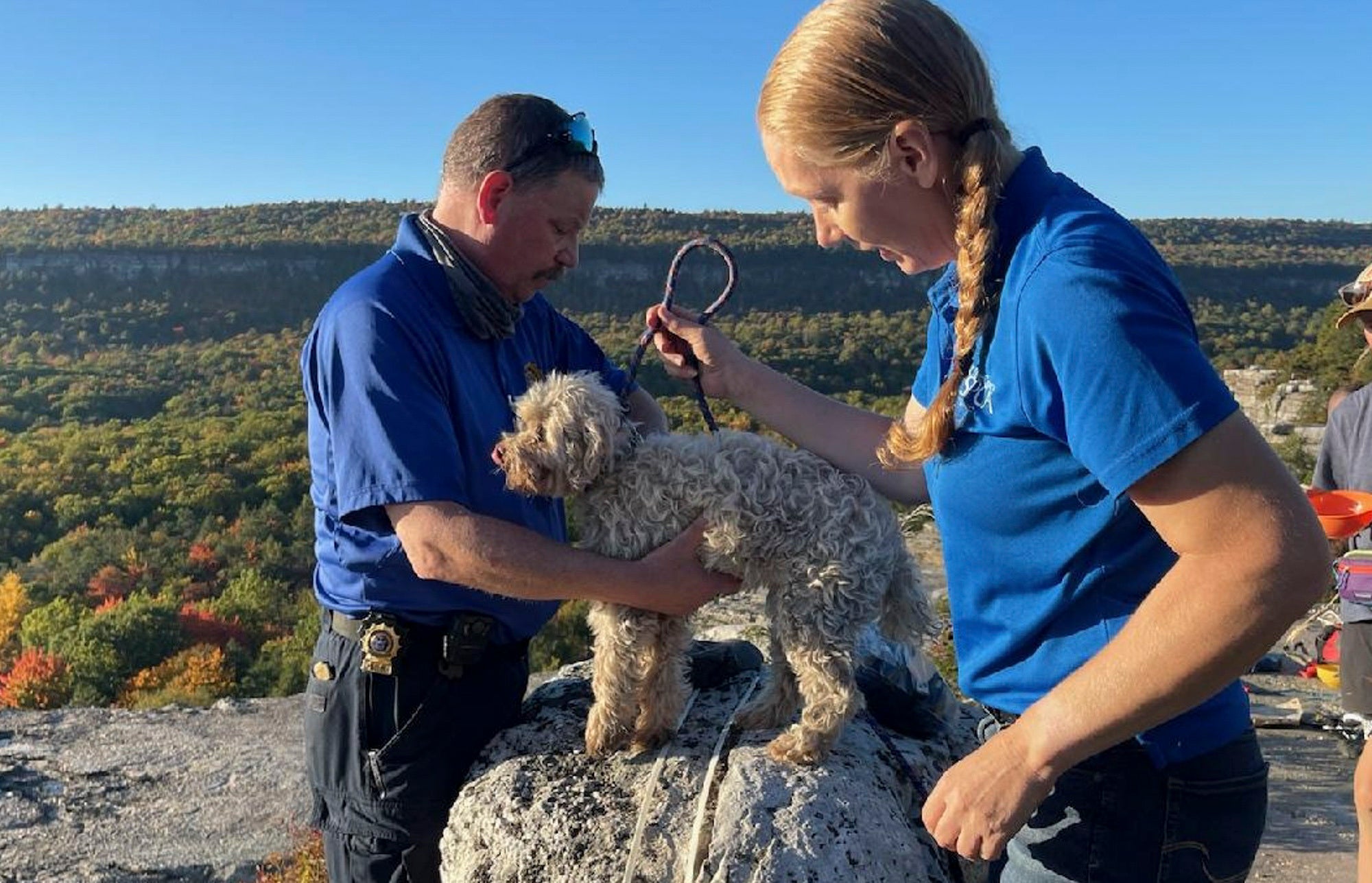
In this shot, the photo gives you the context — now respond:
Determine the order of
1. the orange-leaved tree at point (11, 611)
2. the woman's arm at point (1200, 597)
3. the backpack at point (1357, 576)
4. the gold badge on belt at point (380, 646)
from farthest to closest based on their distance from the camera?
the orange-leaved tree at point (11, 611)
the backpack at point (1357, 576)
the gold badge on belt at point (380, 646)
the woman's arm at point (1200, 597)

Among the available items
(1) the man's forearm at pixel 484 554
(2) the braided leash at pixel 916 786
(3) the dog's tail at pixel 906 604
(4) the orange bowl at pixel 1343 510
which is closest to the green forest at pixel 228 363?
(4) the orange bowl at pixel 1343 510

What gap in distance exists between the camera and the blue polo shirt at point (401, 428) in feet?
9.21

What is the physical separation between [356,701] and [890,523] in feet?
5.90

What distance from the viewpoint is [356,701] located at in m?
3.11

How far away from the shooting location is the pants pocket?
199 centimetres

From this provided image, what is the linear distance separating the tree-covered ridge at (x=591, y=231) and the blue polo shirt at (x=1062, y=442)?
190 feet

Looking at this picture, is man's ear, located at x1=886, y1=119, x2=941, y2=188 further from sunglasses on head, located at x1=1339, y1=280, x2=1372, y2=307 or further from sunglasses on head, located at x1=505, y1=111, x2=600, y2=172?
sunglasses on head, located at x1=1339, y1=280, x2=1372, y2=307

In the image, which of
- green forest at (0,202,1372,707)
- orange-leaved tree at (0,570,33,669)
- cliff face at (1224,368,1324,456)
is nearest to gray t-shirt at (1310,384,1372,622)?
green forest at (0,202,1372,707)

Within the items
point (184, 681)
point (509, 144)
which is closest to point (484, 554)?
point (509, 144)

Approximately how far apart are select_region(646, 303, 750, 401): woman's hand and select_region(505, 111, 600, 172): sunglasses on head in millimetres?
594

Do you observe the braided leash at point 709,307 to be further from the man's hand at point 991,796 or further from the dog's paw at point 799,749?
the man's hand at point 991,796

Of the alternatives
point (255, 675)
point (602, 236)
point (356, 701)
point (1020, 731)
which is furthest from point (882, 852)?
point (602, 236)

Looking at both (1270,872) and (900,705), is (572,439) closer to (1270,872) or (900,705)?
(900,705)

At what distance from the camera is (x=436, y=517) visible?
279 cm
